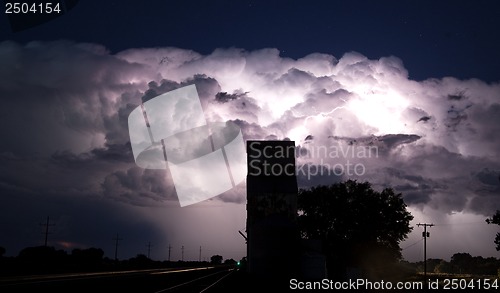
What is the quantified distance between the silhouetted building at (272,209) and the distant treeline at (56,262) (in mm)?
21525

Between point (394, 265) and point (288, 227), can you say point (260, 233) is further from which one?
point (394, 265)

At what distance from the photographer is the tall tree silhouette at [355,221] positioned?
6781 cm

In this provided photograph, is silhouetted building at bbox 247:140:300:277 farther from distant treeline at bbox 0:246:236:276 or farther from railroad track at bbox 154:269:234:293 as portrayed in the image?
distant treeline at bbox 0:246:236:276

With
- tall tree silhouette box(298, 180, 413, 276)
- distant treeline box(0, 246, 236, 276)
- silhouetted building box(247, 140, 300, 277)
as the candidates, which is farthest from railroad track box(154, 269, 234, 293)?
tall tree silhouette box(298, 180, 413, 276)

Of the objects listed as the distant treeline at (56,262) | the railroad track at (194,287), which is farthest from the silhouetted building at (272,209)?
the distant treeline at (56,262)

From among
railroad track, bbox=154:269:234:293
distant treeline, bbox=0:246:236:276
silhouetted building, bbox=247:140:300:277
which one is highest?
silhouetted building, bbox=247:140:300:277

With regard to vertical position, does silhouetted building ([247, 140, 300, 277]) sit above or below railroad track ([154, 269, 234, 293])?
above

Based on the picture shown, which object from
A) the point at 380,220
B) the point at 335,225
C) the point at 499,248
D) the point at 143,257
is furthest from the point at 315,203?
the point at 143,257

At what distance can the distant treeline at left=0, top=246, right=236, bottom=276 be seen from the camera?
50559 mm

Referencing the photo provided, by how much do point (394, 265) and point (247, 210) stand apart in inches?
1302

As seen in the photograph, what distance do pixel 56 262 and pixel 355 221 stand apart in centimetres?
4280

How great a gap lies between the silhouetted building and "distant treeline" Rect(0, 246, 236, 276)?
847 inches

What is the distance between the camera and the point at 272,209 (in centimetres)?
4462

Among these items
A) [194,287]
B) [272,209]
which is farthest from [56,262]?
[194,287]
